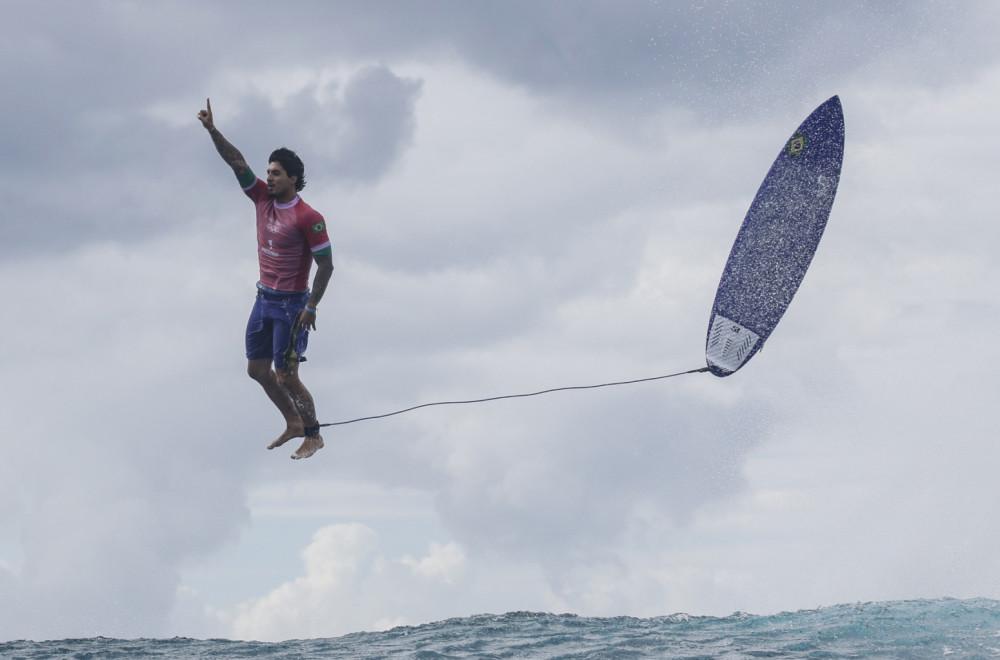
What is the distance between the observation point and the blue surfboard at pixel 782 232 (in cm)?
1120

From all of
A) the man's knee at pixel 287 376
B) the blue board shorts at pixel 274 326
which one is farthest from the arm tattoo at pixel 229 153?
the man's knee at pixel 287 376

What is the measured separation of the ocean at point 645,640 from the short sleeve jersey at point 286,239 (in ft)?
19.0

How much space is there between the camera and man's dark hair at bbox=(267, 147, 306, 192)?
9.75 meters

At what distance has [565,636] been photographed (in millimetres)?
13461

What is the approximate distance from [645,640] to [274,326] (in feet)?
24.9

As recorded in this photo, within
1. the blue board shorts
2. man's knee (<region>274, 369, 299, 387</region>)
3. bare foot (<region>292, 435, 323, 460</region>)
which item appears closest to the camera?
the blue board shorts

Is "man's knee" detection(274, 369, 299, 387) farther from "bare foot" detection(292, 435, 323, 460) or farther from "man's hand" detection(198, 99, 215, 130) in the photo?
"man's hand" detection(198, 99, 215, 130)

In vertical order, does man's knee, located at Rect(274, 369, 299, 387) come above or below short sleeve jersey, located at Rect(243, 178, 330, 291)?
below

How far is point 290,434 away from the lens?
10734mm

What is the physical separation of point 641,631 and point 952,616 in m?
5.95

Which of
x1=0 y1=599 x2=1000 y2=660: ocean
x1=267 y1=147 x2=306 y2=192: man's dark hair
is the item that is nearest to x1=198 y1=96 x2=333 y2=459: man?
x1=267 y1=147 x2=306 y2=192: man's dark hair

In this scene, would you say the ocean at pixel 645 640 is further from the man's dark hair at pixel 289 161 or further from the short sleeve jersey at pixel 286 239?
the man's dark hair at pixel 289 161

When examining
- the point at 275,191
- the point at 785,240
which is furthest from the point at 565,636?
the point at 275,191

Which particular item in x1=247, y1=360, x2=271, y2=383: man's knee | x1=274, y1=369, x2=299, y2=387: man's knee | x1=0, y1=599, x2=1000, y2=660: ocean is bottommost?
x1=0, y1=599, x2=1000, y2=660: ocean
